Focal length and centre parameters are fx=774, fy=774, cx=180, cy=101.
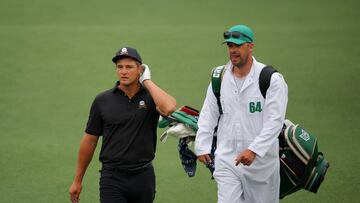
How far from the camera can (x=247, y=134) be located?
22.3 feet

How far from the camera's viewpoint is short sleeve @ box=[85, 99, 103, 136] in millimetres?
6965

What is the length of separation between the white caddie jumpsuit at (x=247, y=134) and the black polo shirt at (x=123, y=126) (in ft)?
1.61

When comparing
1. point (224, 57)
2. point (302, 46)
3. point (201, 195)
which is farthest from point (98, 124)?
point (302, 46)

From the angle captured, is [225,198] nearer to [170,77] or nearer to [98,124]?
[98,124]

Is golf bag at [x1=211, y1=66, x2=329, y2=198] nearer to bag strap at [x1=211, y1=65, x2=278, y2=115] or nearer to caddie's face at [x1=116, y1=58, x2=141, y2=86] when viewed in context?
bag strap at [x1=211, y1=65, x2=278, y2=115]

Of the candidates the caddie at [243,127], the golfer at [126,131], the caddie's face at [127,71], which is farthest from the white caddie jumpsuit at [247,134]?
the caddie's face at [127,71]

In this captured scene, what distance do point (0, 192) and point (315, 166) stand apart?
176 inches

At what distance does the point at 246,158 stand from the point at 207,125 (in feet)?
1.87

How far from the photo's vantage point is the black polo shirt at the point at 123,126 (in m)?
6.91

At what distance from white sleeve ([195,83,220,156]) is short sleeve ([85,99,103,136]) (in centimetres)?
89

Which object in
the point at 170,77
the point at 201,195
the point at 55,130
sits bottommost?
the point at 201,195

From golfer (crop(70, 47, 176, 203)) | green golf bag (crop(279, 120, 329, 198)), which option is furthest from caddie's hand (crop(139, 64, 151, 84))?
green golf bag (crop(279, 120, 329, 198))

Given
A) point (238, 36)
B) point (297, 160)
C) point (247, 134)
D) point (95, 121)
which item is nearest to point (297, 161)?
point (297, 160)

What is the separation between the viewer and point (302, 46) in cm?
1636
